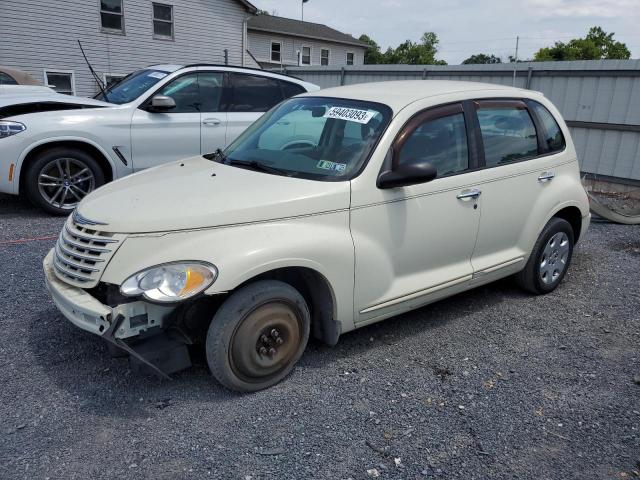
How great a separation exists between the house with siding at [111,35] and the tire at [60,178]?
1276 cm

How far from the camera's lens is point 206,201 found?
3.22m

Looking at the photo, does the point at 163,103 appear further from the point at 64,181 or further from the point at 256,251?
the point at 256,251

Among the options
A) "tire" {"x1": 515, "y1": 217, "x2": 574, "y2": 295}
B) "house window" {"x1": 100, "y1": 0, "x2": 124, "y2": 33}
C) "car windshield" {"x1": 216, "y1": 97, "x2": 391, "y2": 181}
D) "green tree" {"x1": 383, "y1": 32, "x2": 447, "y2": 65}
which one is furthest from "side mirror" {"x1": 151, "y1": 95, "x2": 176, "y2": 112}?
"green tree" {"x1": 383, "y1": 32, "x2": 447, "y2": 65}

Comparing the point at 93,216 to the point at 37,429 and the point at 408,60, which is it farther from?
the point at 408,60

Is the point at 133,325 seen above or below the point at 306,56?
below

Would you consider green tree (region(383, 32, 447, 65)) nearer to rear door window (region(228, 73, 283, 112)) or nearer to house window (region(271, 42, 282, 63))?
house window (region(271, 42, 282, 63))

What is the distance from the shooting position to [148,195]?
337 cm

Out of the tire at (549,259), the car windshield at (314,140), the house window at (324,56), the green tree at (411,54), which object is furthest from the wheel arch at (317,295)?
the green tree at (411,54)

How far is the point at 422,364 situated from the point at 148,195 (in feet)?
6.90

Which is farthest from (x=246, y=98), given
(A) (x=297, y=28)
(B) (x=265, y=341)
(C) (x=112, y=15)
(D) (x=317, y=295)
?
(A) (x=297, y=28)

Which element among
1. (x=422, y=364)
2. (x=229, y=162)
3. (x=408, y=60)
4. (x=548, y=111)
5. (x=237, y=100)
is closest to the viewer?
(x=422, y=364)

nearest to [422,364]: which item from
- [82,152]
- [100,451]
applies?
[100,451]

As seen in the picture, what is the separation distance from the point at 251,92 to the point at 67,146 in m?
2.51

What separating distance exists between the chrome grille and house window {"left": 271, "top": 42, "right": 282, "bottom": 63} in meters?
33.0
